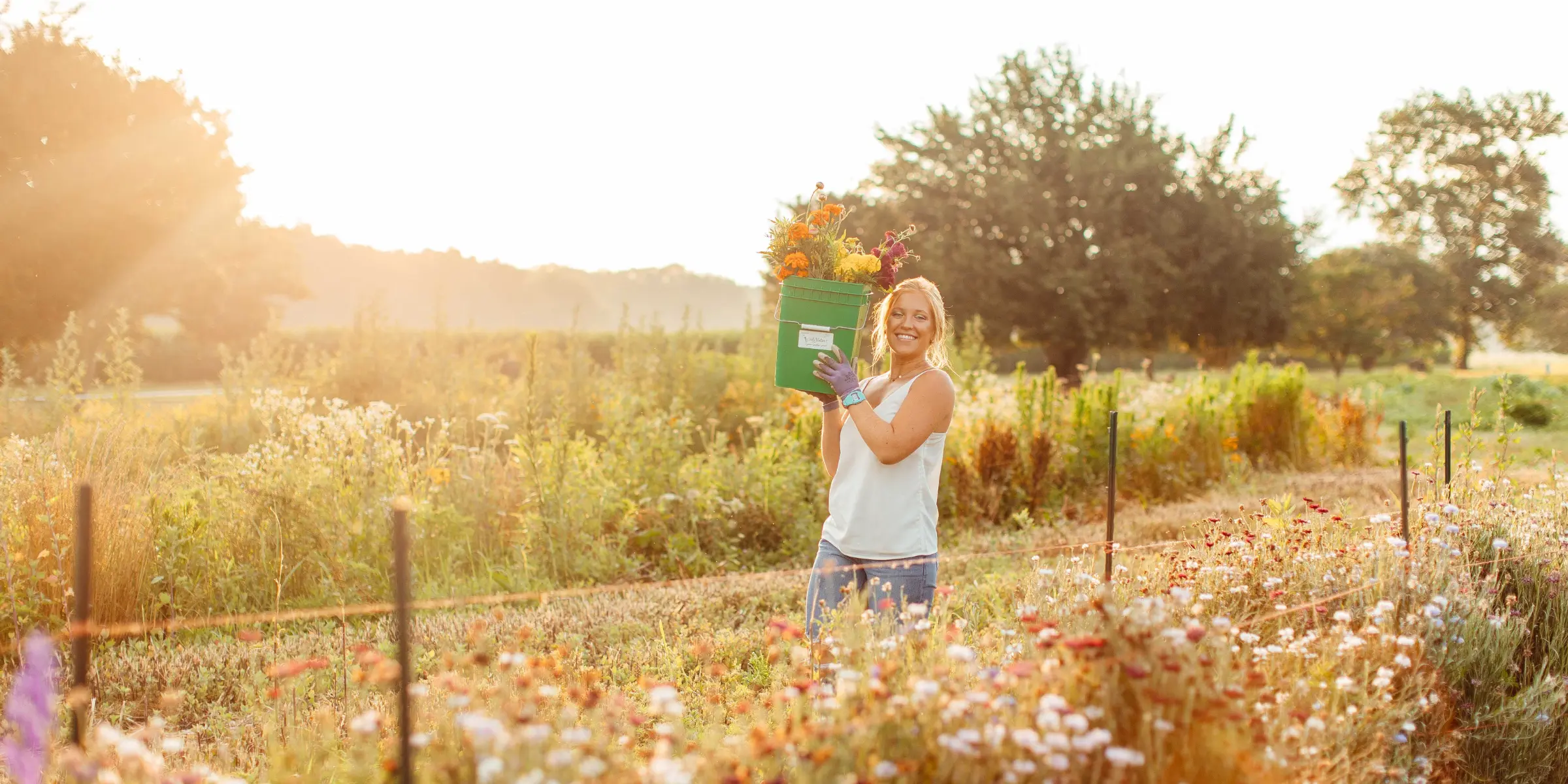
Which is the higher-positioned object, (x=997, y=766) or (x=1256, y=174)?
(x=1256, y=174)

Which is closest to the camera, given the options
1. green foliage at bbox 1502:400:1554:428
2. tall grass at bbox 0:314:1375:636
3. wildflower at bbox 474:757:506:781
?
wildflower at bbox 474:757:506:781

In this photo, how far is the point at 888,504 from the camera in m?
3.01

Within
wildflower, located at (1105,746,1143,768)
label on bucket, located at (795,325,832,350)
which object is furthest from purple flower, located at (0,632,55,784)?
label on bucket, located at (795,325,832,350)

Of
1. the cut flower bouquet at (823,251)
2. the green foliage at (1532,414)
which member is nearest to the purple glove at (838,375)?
the cut flower bouquet at (823,251)

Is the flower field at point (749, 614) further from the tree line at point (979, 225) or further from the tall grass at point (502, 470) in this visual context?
the tree line at point (979, 225)

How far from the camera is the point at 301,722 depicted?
2822 millimetres

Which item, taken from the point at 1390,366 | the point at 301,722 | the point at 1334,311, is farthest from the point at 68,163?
the point at 1390,366

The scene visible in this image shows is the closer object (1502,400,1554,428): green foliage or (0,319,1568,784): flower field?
(0,319,1568,784): flower field

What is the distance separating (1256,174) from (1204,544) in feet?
72.6

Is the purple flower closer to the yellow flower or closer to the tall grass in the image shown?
the yellow flower

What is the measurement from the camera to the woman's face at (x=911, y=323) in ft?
10.1

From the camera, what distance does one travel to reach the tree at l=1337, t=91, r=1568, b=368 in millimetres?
40469

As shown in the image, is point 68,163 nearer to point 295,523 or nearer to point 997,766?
point 295,523

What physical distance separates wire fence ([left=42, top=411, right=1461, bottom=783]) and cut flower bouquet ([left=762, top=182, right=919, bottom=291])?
3.12ft
